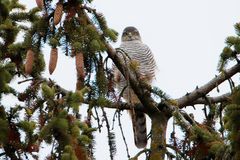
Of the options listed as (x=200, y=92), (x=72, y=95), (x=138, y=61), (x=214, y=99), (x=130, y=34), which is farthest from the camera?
(x=130, y=34)

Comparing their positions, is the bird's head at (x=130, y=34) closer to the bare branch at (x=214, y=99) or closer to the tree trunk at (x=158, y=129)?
the bare branch at (x=214, y=99)

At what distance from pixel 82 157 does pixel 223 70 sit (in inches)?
74.5

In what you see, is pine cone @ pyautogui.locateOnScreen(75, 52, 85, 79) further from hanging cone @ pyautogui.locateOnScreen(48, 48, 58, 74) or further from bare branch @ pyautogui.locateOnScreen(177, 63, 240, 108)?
bare branch @ pyautogui.locateOnScreen(177, 63, 240, 108)

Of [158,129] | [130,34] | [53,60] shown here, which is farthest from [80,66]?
[130,34]

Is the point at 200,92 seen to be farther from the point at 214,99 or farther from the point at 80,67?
the point at 80,67

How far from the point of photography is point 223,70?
17.2 ft

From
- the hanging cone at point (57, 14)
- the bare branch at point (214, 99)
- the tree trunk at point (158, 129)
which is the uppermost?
the hanging cone at point (57, 14)

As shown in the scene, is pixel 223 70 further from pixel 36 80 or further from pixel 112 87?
pixel 36 80

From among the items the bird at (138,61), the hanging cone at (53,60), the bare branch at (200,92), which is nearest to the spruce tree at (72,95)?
the hanging cone at (53,60)

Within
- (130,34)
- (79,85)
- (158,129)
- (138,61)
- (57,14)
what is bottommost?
(158,129)

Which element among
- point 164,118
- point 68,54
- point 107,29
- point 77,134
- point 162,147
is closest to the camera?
point 77,134

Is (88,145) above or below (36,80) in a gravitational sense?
below

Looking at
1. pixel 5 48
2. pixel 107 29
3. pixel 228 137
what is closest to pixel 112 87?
pixel 107 29

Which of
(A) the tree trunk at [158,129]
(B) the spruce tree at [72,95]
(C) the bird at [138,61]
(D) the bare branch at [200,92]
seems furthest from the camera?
(C) the bird at [138,61]
